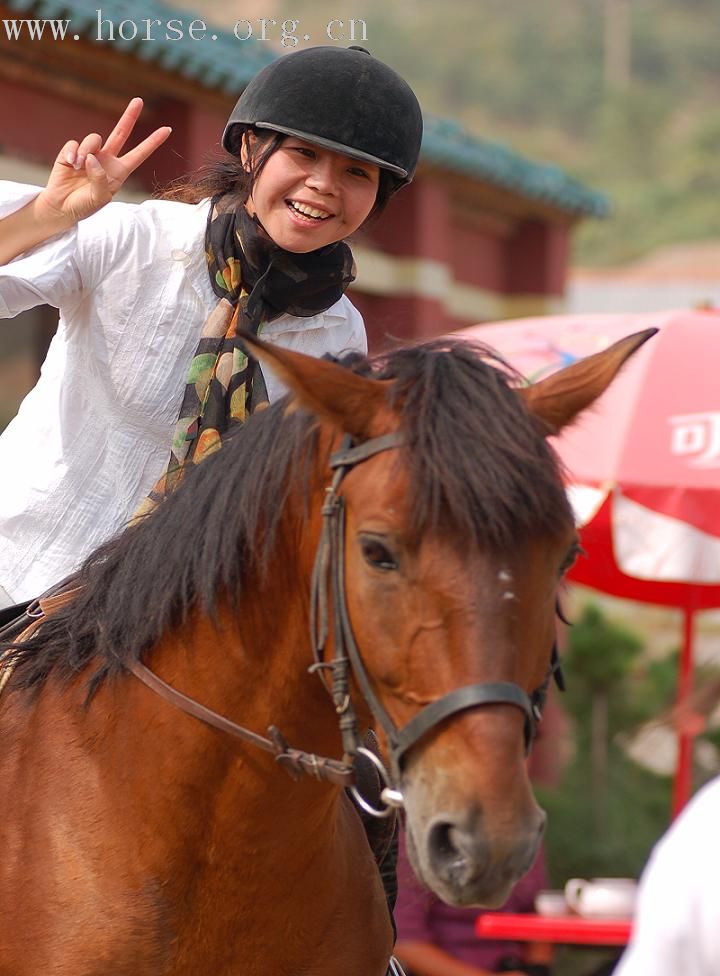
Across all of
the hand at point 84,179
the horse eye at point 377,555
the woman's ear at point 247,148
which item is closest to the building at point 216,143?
the woman's ear at point 247,148

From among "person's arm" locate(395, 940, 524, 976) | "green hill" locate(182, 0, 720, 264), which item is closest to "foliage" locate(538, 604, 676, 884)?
"person's arm" locate(395, 940, 524, 976)

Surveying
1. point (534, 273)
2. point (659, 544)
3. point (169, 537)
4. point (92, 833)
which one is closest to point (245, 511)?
point (169, 537)

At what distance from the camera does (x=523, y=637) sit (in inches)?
89.4

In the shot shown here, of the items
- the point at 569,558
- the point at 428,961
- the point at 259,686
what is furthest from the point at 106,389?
the point at 428,961

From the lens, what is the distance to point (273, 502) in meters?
2.52

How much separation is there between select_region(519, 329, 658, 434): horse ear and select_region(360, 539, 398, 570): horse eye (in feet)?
1.23

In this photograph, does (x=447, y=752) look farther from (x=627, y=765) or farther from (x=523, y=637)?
(x=627, y=765)

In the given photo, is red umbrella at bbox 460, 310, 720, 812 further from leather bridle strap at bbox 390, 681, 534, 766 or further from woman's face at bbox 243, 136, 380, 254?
leather bridle strap at bbox 390, 681, 534, 766

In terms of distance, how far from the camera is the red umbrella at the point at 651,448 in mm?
5566

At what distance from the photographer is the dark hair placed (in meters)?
3.16

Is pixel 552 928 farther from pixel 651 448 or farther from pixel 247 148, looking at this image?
pixel 247 148

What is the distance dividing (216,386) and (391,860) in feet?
3.52

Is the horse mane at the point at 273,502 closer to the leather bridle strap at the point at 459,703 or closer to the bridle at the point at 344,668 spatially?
the bridle at the point at 344,668

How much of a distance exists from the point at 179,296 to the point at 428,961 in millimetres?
3188
